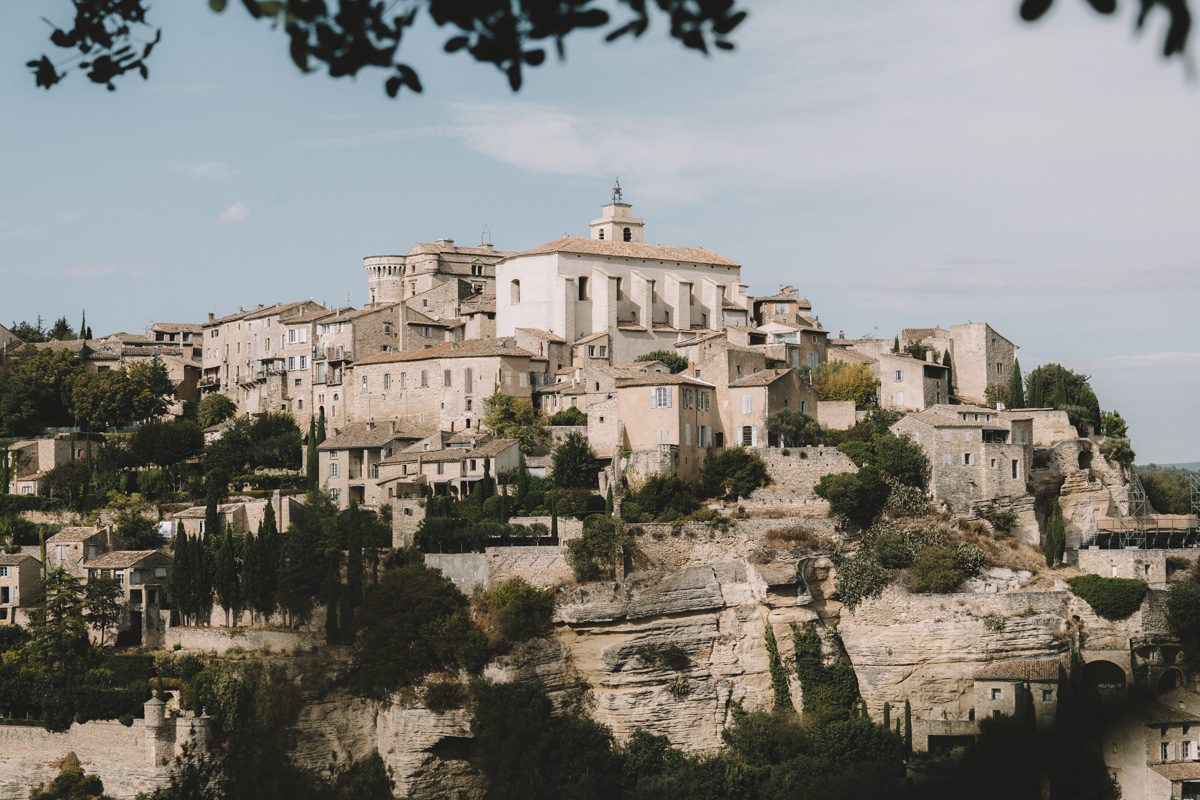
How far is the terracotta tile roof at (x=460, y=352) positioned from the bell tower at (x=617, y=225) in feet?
32.1

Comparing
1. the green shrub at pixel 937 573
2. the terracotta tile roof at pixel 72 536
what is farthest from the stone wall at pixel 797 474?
the terracotta tile roof at pixel 72 536

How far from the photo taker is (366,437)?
49.5 meters

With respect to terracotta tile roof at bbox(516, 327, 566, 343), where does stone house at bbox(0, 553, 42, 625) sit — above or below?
below

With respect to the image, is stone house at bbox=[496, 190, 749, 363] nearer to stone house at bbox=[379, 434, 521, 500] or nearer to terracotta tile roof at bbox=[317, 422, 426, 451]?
terracotta tile roof at bbox=[317, 422, 426, 451]

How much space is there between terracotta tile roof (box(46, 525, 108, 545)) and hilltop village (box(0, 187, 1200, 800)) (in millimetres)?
103

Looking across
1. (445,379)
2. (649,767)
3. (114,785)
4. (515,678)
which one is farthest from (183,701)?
(445,379)

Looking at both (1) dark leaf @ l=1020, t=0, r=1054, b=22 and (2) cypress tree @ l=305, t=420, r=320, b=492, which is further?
(2) cypress tree @ l=305, t=420, r=320, b=492

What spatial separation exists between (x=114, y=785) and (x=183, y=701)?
2395 mm

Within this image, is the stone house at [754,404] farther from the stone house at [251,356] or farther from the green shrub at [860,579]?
the stone house at [251,356]

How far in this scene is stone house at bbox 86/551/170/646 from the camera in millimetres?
43656

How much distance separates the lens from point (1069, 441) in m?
45.8

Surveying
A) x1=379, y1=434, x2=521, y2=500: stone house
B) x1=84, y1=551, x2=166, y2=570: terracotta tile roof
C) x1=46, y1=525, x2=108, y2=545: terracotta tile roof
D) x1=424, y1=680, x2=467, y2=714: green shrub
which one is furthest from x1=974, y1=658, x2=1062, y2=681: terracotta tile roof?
x1=46, y1=525, x2=108, y2=545: terracotta tile roof

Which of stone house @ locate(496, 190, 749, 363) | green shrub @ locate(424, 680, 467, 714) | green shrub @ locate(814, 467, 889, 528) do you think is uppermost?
stone house @ locate(496, 190, 749, 363)

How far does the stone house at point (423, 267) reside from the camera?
69938mm
